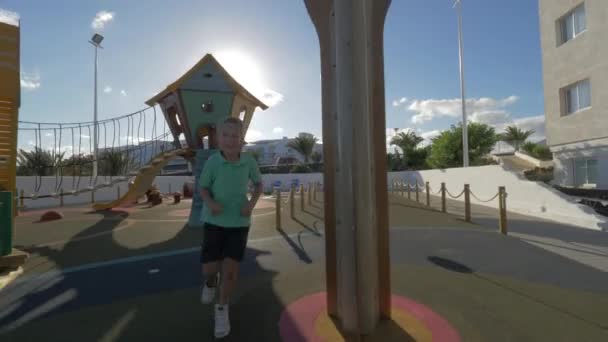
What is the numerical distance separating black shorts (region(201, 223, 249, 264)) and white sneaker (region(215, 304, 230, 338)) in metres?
0.41

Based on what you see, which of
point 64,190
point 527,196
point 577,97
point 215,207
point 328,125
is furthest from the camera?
point 64,190

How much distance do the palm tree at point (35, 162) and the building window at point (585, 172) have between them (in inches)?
938

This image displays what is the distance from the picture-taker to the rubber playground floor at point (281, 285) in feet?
7.72

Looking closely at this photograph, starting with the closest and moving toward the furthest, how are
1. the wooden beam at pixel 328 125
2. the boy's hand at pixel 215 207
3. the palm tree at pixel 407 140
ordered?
1. the boy's hand at pixel 215 207
2. the wooden beam at pixel 328 125
3. the palm tree at pixel 407 140

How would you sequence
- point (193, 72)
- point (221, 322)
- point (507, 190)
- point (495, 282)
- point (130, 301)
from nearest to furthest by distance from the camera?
1. point (221, 322)
2. point (130, 301)
3. point (495, 282)
4. point (193, 72)
5. point (507, 190)

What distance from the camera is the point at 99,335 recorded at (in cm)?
230

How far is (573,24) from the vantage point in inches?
398

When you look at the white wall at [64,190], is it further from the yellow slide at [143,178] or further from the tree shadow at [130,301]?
the tree shadow at [130,301]

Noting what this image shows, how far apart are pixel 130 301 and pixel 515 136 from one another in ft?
145

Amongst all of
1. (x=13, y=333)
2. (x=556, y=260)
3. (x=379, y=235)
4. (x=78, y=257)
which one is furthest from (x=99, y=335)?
(x=556, y=260)

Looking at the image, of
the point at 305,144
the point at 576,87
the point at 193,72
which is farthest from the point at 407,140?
the point at 193,72

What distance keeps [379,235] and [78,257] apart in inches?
201

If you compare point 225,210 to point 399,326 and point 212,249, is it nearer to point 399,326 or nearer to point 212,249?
point 212,249

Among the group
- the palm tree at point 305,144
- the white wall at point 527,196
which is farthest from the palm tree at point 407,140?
the white wall at point 527,196
